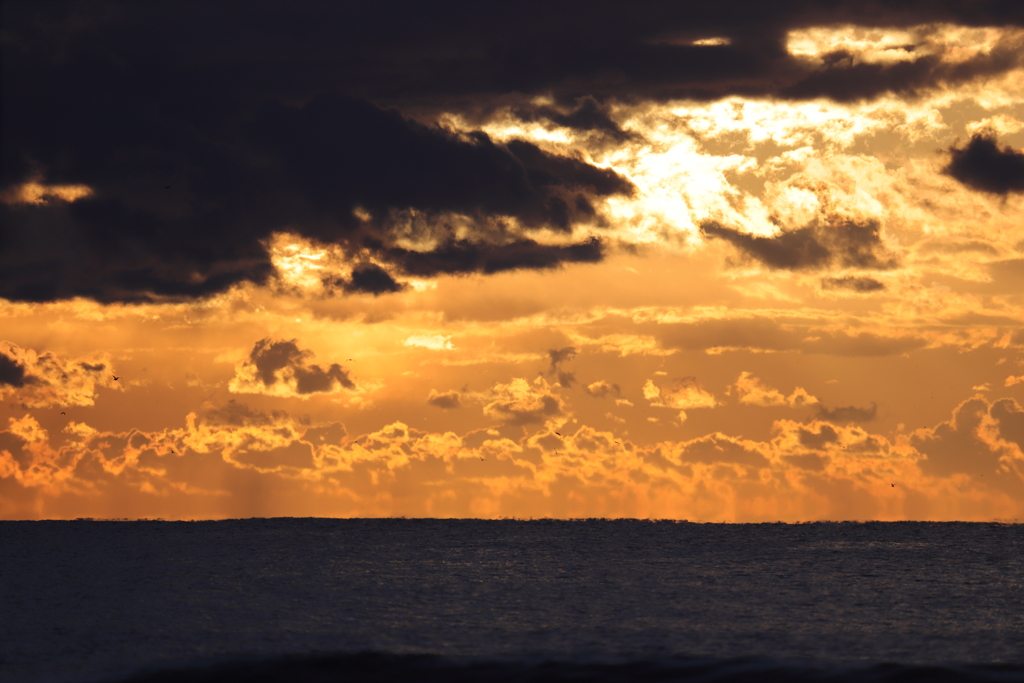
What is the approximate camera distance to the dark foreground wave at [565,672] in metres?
68.7

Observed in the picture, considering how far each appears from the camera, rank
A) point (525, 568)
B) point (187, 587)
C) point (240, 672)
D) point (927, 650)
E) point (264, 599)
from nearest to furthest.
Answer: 1. point (240, 672)
2. point (927, 650)
3. point (264, 599)
4. point (187, 587)
5. point (525, 568)

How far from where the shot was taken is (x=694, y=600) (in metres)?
128

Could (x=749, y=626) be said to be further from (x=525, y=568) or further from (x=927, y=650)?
(x=525, y=568)

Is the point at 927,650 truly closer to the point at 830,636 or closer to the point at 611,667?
the point at 830,636

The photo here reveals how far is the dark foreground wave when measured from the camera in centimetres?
6869

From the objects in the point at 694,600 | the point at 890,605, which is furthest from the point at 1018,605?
the point at 694,600

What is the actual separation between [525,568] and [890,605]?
295 feet

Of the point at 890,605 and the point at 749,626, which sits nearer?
the point at 749,626

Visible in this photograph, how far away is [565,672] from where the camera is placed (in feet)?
236

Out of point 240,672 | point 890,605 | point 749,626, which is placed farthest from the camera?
point 890,605

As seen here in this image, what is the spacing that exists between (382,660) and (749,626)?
40848 mm

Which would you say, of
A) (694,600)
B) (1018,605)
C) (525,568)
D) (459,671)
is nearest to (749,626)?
(694,600)

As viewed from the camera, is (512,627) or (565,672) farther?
→ (512,627)

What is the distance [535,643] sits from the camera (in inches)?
3460
